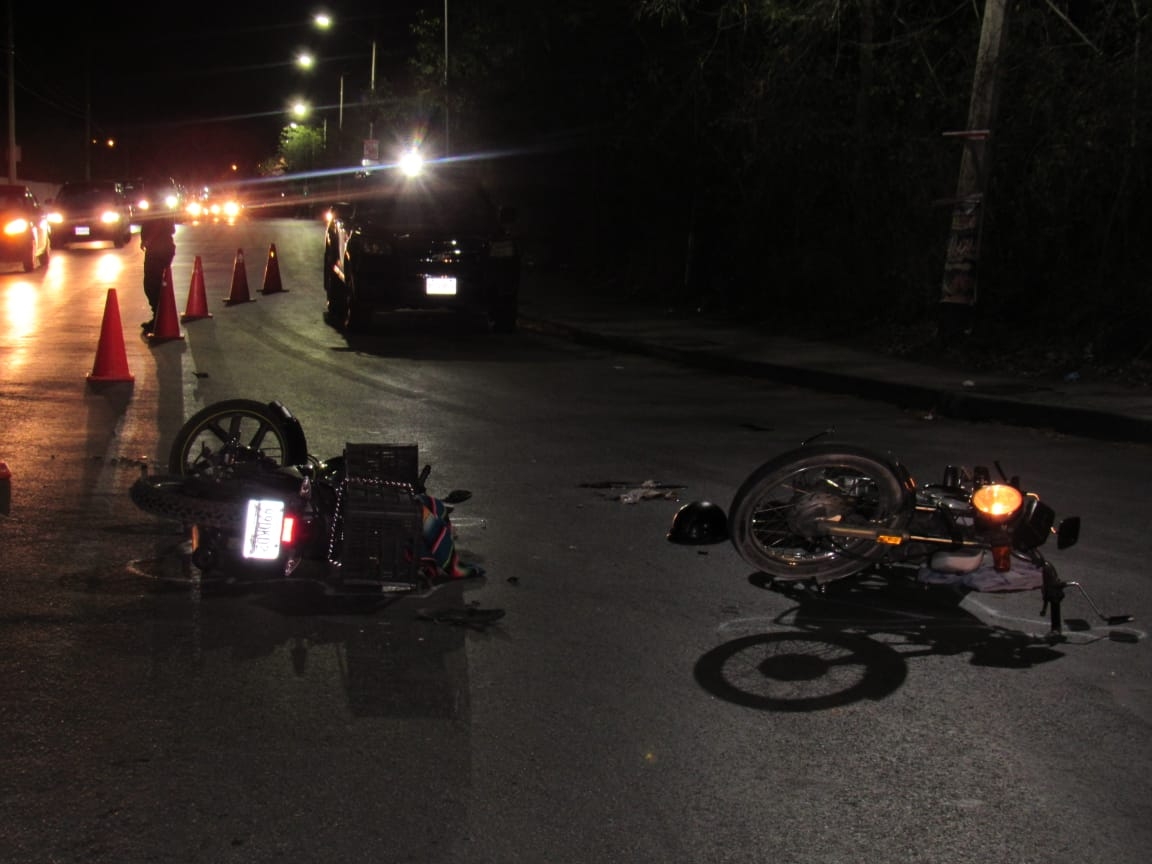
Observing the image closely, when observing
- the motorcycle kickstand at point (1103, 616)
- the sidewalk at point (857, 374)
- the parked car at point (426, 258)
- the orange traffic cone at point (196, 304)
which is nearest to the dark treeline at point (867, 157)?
the sidewalk at point (857, 374)

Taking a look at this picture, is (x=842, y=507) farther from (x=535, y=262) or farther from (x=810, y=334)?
(x=535, y=262)

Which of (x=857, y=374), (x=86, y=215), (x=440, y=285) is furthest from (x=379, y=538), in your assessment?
(x=86, y=215)

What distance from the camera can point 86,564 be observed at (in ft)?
21.6

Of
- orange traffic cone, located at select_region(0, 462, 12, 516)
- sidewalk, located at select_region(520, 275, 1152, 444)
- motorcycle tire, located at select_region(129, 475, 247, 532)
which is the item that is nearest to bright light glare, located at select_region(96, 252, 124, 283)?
sidewalk, located at select_region(520, 275, 1152, 444)

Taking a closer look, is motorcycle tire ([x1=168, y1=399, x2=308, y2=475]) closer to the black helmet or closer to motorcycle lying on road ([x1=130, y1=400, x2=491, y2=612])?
motorcycle lying on road ([x1=130, y1=400, x2=491, y2=612])

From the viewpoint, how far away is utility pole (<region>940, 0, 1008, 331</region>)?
14.7 metres

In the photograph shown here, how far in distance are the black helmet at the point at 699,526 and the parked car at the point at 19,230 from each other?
23911 mm

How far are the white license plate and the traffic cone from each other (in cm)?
519

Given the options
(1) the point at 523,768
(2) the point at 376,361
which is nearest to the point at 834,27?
(2) the point at 376,361

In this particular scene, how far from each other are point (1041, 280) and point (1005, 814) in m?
13.1

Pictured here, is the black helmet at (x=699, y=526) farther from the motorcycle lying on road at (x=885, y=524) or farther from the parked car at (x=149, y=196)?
the parked car at (x=149, y=196)

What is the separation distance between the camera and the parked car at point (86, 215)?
119 feet

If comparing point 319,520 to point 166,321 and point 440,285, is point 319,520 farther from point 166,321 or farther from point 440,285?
point 440,285

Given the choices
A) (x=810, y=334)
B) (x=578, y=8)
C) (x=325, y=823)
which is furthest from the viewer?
(x=578, y=8)
